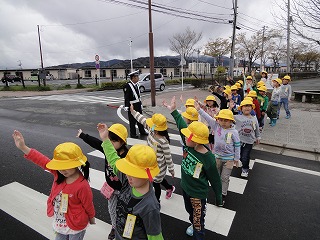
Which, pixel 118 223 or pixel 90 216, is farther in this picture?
pixel 90 216

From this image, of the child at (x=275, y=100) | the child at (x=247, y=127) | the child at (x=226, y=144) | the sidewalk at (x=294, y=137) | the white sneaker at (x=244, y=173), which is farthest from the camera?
the child at (x=275, y=100)

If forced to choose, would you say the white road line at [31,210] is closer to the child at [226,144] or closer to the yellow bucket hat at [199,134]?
the yellow bucket hat at [199,134]

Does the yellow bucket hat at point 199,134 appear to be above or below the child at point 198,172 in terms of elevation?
above

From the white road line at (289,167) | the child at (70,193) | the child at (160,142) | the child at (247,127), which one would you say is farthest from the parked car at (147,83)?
the child at (70,193)

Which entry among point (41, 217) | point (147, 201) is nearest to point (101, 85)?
point (41, 217)

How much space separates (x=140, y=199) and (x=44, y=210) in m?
2.47

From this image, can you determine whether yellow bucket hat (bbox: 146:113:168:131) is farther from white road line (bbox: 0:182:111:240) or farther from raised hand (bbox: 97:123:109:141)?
white road line (bbox: 0:182:111:240)

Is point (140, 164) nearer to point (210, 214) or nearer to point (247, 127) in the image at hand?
point (210, 214)

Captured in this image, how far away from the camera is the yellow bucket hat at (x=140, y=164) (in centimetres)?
171

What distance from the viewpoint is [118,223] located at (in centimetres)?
198

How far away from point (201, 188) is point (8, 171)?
4.35 meters

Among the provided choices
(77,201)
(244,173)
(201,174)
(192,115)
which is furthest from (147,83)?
(77,201)

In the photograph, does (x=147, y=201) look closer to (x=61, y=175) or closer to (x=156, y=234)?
(x=156, y=234)

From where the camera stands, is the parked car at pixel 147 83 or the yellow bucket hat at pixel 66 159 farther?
the parked car at pixel 147 83
